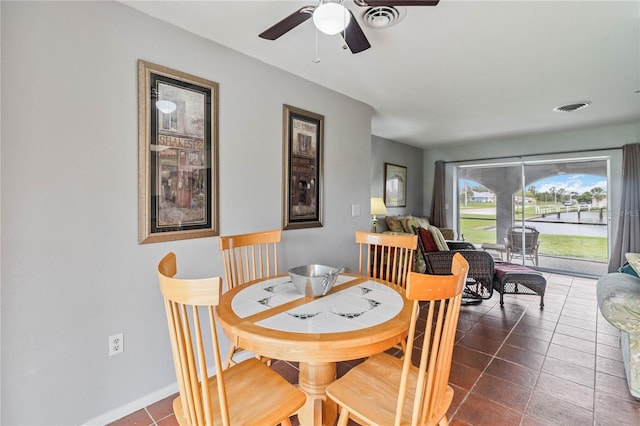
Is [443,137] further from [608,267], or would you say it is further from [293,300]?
[293,300]

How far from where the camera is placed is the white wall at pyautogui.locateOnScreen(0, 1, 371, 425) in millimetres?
1404

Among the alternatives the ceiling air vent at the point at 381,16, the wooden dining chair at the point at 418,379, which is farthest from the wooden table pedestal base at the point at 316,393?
the ceiling air vent at the point at 381,16

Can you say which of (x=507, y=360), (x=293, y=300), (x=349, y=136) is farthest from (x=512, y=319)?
(x=293, y=300)

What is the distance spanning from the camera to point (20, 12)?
1407 millimetres

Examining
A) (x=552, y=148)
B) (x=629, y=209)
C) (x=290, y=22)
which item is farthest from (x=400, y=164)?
(x=290, y=22)

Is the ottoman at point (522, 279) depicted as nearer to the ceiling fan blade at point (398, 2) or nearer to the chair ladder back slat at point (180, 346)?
the ceiling fan blade at point (398, 2)

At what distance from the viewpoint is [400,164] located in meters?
5.71

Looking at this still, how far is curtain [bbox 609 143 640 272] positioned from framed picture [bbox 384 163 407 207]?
3.11m

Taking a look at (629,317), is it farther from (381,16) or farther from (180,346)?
(180,346)

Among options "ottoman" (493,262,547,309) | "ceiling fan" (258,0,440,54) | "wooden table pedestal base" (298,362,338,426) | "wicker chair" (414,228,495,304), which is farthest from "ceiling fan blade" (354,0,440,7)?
"ottoman" (493,262,547,309)

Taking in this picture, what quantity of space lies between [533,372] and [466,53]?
7.91 ft

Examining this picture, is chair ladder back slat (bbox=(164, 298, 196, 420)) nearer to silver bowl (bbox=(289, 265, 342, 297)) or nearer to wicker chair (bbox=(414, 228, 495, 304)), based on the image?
silver bowl (bbox=(289, 265, 342, 297))

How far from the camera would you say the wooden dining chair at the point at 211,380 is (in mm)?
884

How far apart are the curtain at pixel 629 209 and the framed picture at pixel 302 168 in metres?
4.52
